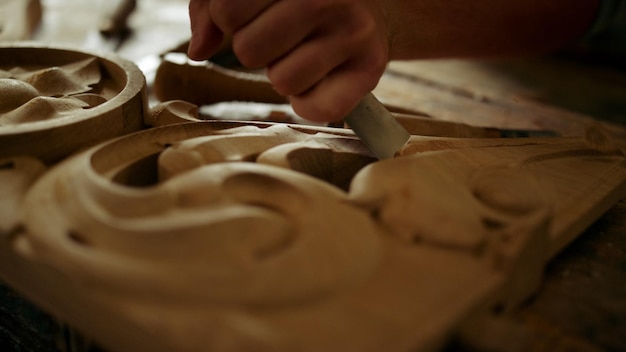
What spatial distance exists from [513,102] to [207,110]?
1103 mm

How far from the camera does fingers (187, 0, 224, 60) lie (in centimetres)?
105

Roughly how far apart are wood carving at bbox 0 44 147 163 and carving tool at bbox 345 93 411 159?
441 millimetres

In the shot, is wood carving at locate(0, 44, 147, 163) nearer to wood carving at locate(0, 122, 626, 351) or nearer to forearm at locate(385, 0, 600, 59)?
wood carving at locate(0, 122, 626, 351)

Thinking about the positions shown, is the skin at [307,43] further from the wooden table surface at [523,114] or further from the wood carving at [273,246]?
the wooden table surface at [523,114]

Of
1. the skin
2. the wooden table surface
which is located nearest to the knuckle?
the skin

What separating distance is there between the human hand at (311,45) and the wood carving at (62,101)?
0.25m

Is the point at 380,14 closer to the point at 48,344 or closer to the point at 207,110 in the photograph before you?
the point at 207,110

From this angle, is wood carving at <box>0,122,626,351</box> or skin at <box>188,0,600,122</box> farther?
skin at <box>188,0,600,122</box>

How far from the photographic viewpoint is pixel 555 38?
1857 mm

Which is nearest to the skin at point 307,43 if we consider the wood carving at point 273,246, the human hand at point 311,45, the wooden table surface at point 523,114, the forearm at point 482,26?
the human hand at point 311,45

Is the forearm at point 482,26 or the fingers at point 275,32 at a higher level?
the fingers at point 275,32

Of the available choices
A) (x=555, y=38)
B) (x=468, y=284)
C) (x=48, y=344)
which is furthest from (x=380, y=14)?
(x=555, y=38)

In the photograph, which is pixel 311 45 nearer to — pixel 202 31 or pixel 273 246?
pixel 202 31

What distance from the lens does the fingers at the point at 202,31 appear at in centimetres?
105
